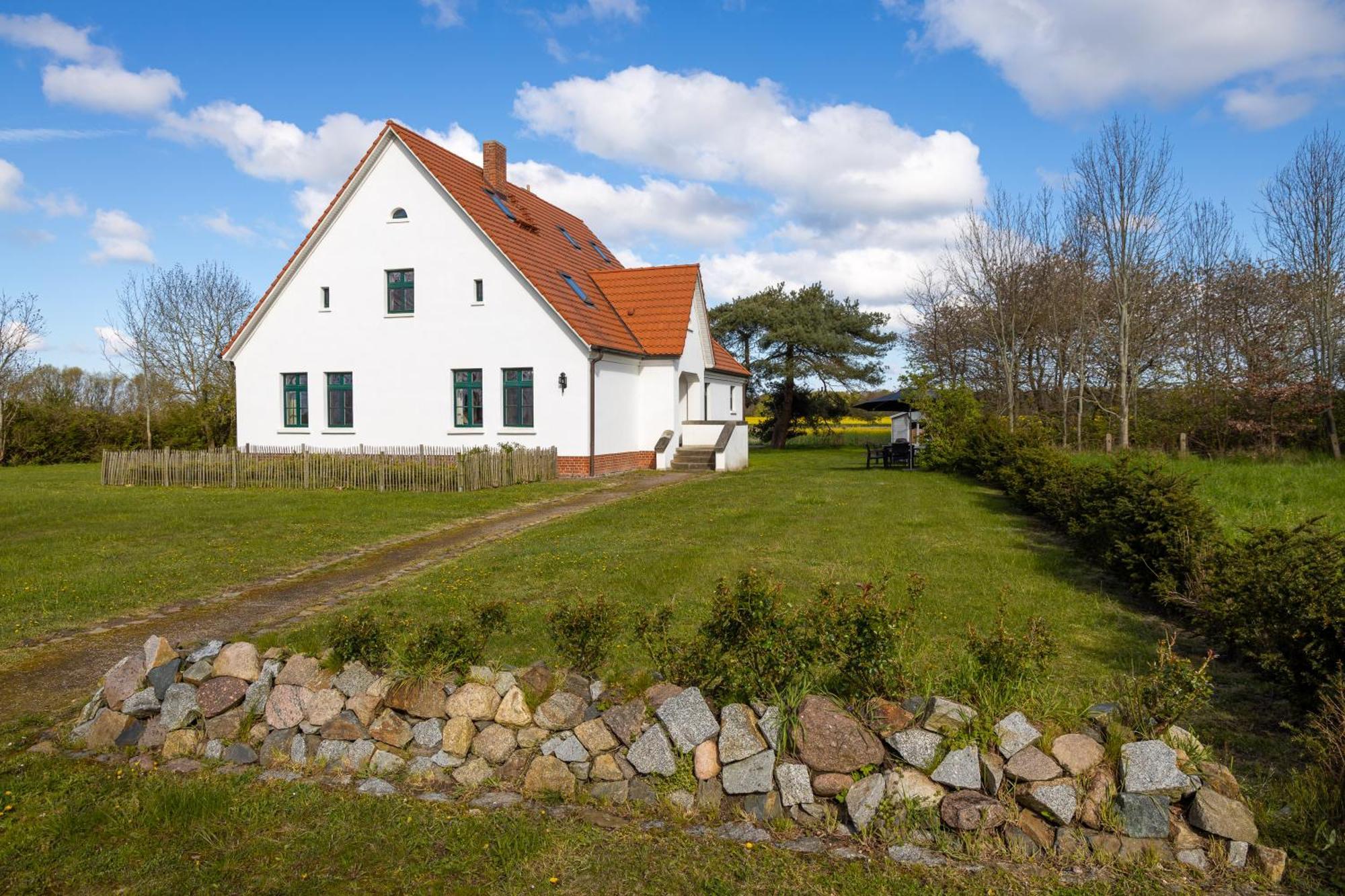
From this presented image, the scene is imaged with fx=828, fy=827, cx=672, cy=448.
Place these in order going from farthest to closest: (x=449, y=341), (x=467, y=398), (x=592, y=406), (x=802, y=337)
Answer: (x=802, y=337), (x=467, y=398), (x=449, y=341), (x=592, y=406)

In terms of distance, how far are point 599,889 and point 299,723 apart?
7.63 feet

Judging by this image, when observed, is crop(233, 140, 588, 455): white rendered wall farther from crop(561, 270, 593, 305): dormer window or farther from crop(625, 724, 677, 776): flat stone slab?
crop(625, 724, 677, 776): flat stone slab

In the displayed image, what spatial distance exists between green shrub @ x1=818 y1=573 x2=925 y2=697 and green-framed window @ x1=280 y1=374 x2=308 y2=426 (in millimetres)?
23961

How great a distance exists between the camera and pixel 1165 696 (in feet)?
13.5

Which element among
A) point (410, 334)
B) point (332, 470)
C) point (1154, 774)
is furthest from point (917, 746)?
point (410, 334)

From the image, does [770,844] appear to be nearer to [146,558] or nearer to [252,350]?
A: [146,558]

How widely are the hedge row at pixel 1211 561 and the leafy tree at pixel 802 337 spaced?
28201mm

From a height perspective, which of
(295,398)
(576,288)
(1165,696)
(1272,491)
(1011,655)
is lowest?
(1165,696)

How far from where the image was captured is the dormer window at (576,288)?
24.9 meters

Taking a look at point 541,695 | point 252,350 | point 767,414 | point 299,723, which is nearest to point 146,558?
point 299,723

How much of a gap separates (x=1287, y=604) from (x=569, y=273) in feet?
75.6

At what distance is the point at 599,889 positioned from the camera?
3.55m

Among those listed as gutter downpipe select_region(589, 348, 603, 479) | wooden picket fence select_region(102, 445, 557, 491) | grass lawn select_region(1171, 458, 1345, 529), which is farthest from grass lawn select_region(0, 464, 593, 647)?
grass lawn select_region(1171, 458, 1345, 529)

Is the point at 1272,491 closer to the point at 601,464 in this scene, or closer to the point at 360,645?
the point at 360,645
